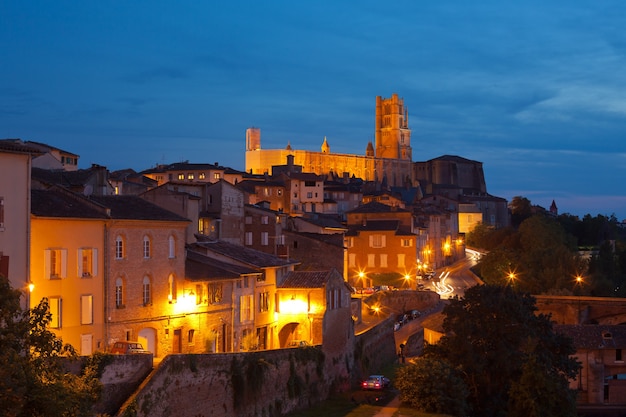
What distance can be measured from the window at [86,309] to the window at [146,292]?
2.89 meters

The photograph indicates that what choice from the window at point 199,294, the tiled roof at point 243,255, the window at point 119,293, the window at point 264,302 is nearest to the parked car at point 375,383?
the window at point 264,302

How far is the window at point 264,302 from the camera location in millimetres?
46250

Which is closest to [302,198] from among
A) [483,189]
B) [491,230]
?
[491,230]

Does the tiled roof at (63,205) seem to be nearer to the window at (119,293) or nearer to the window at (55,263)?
the window at (55,263)

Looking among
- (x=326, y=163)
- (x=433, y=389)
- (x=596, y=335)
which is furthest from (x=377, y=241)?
(x=326, y=163)

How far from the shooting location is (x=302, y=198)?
339ft

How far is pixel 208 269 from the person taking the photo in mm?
42812

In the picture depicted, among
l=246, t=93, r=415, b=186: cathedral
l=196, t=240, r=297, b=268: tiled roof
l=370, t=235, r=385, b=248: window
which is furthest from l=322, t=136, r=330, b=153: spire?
l=196, t=240, r=297, b=268: tiled roof

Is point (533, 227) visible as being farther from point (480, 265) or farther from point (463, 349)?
point (463, 349)

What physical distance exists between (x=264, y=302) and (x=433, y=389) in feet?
29.9

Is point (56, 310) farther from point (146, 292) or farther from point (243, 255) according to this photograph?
point (243, 255)

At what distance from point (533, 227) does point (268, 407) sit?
70655mm

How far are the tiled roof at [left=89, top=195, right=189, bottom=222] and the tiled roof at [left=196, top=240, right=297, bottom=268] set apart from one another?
515 cm

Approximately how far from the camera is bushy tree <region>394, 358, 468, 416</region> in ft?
142
